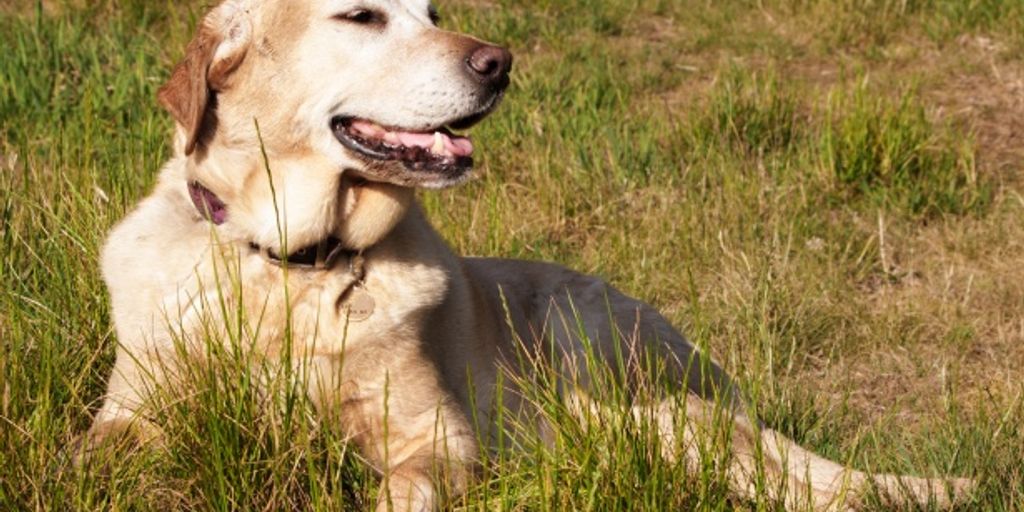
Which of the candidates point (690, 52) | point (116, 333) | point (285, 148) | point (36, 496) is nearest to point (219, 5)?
point (285, 148)

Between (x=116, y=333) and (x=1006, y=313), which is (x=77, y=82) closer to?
(x=116, y=333)

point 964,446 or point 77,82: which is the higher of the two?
point 964,446

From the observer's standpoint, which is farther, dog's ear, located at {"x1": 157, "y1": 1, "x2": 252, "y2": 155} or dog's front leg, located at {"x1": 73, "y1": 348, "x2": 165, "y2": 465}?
dog's ear, located at {"x1": 157, "y1": 1, "x2": 252, "y2": 155}

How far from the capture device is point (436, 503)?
3.06 m

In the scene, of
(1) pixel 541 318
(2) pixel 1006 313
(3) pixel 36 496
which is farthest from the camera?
(2) pixel 1006 313

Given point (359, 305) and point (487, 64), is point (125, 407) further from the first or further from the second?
point (487, 64)

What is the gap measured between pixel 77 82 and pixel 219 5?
304 cm

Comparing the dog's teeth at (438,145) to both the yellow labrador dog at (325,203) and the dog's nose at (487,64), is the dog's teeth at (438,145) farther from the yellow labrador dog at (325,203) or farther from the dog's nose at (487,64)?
the dog's nose at (487,64)

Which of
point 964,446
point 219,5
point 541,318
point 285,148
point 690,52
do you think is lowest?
point 690,52

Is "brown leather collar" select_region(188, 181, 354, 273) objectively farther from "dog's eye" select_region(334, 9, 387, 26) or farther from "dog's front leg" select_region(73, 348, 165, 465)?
"dog's eye" select_region(334, 9, 387, 26)

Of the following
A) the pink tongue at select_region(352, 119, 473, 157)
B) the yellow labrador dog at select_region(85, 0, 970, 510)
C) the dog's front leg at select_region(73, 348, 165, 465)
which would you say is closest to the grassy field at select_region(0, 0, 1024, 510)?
the dog's front leg at select_region(73, 348, 165, 465)

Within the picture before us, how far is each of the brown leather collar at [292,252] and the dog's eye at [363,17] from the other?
0.54 metres

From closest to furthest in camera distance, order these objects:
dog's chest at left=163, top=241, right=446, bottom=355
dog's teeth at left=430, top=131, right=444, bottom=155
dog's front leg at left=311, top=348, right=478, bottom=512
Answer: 1. dog's front leg at left=311, top=348, right=478, bottom=512
2. dog's chest at left=163, top=241, right=446, bottom=355
3. dog's teeth at left=430, top=131, right=444, bottom=155

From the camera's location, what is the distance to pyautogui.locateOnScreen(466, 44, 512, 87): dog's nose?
3451 mm
